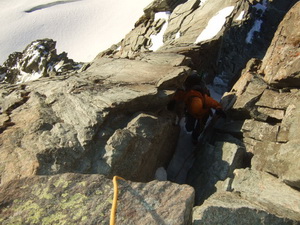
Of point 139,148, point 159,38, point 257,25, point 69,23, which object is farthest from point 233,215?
point 69,23

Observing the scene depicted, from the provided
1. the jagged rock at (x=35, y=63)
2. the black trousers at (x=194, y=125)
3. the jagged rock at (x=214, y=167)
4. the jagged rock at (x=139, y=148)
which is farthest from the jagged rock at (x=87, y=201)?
the jagged rock at (x=35, y=63)

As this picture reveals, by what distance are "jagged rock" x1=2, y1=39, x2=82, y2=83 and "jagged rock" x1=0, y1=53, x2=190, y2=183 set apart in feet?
41.8

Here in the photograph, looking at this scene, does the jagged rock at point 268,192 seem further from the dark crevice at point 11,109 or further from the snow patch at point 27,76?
the snow patch at point 27,76

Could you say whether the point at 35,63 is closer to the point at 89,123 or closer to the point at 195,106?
the point at 195,106

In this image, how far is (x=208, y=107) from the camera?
24.6ft

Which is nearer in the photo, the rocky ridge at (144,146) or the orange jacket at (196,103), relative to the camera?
the rocky ridge at (144,146)

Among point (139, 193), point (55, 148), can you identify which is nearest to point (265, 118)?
point (139, 193)

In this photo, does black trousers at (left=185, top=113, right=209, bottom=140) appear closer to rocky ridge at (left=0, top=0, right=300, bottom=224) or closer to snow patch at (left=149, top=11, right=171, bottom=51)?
rocky ridge at (left=0, top=0, right=300, bottom=224)

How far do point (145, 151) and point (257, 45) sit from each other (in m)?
9.85

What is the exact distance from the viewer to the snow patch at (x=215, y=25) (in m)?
11.2

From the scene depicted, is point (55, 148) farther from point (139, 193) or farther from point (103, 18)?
point (103, 18)

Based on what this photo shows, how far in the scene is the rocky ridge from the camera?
10.5 feet

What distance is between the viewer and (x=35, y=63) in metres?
20.8

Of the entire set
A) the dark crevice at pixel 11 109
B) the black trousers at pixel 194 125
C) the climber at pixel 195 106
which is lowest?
the black trousers at pixel 194 125
